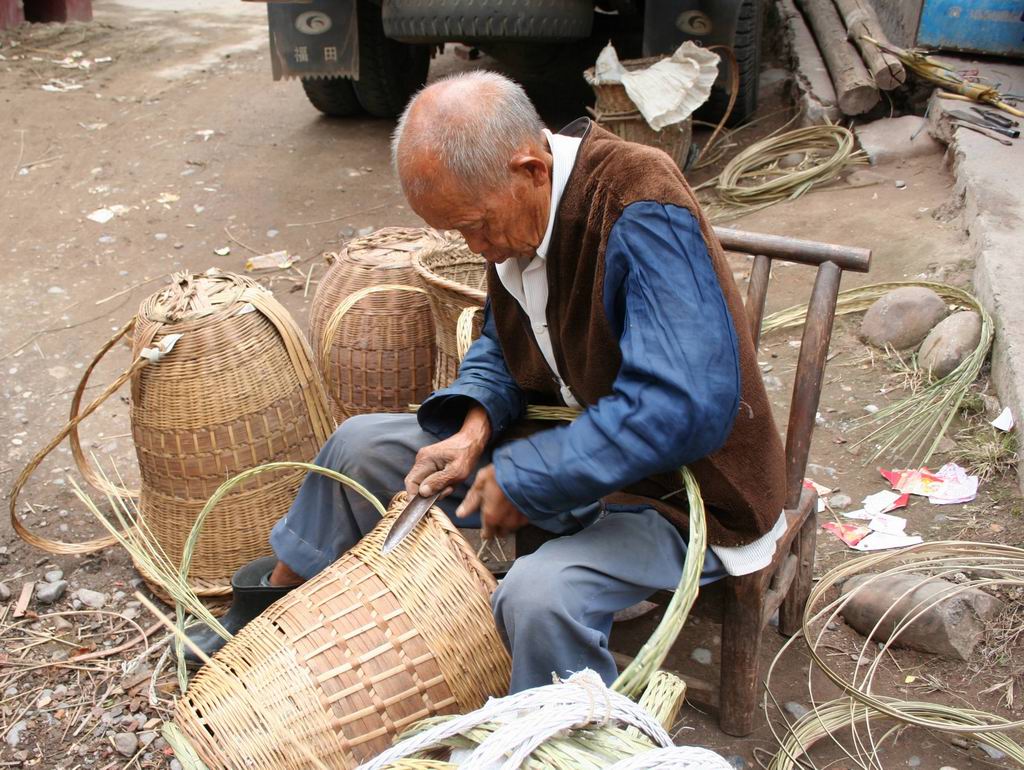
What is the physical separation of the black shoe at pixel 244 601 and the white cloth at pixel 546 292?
2.48 feet

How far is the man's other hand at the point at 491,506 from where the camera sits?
5.36 ft

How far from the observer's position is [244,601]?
2082 mm

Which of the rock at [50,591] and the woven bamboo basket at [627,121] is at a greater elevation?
the woven bamboo basket at [627,121]

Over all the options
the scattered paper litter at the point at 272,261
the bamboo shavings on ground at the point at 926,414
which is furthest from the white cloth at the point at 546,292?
the scattered paper litter at the point at 272,261

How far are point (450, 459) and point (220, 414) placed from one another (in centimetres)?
90

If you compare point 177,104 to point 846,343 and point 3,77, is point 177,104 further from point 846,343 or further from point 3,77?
point 846,343

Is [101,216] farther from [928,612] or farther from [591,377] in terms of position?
[928,612]

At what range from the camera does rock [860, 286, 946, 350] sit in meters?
3.29

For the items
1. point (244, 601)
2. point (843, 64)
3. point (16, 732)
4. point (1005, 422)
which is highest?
point (843, 64)

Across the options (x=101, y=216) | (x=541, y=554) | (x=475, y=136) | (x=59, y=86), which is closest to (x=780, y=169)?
(x=101, y=216)

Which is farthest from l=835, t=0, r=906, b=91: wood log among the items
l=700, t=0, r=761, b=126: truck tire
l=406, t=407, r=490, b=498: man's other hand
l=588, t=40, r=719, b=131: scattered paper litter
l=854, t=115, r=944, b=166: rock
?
l=406, t=407, r=490, b=498: man's other hand

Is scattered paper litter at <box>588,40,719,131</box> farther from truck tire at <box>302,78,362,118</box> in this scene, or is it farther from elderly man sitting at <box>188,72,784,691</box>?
elderly man sitting at <box>188,72,784,691</box>

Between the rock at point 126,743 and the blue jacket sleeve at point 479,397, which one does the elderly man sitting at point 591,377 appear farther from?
the rock at point 126,743

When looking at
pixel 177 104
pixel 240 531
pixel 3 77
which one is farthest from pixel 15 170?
pixel 240 531
